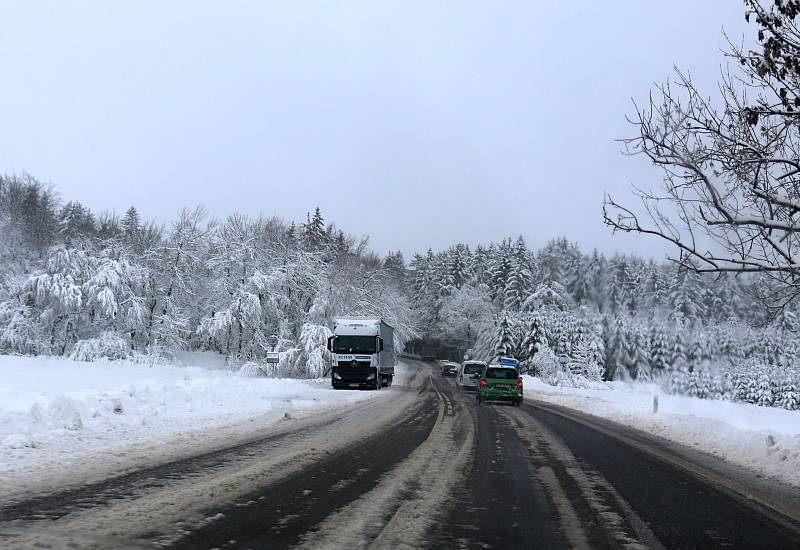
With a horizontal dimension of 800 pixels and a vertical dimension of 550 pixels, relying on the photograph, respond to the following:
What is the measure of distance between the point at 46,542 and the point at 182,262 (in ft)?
141

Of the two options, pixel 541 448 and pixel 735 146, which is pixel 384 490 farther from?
pixel 735 146

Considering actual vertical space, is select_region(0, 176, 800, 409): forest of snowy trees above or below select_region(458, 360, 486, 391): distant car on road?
above

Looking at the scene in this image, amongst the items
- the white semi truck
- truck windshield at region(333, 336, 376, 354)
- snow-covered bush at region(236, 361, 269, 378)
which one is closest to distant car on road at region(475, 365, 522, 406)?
the white semi truck

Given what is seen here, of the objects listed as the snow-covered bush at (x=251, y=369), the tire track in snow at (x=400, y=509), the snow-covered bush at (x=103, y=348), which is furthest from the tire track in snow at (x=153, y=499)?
the snow-covered bush at (x=103, y=348)

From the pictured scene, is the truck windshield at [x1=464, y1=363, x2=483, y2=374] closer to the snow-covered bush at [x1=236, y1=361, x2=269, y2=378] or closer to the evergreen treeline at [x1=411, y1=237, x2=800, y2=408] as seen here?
the evergreen treeline at [x1=411, y1=237, x2=800, y2=408]

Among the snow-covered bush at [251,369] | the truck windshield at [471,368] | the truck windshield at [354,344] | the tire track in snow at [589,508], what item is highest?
the truck windshield at [354,344]

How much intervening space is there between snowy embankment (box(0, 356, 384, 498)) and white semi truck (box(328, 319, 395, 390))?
1149cm

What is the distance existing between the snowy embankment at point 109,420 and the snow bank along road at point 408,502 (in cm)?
117

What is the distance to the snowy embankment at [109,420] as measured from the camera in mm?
7957

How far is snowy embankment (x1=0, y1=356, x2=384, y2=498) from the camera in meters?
7.96

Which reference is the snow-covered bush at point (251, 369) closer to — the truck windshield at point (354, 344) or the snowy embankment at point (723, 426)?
the truck windshield at point (354, 344)

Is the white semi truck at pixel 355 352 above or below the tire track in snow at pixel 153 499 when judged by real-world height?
above

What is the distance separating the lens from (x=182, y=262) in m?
44.8

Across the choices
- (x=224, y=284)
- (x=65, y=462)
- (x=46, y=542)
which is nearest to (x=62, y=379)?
(x=65, y=462)
